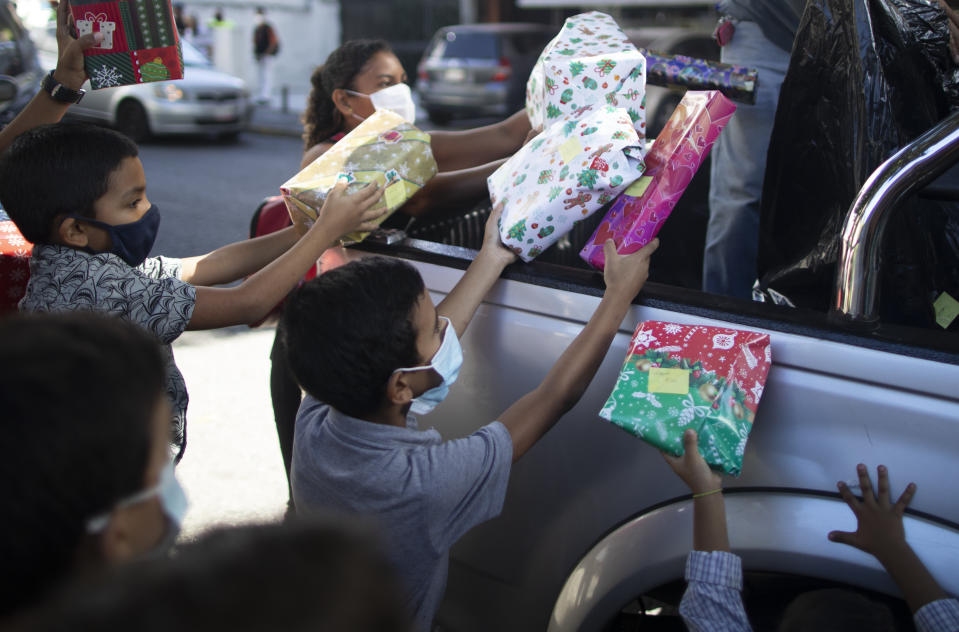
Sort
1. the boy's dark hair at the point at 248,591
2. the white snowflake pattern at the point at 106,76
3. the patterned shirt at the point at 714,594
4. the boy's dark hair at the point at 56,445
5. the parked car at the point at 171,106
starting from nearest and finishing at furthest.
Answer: the boy's dark hair at the point at 248,591
the boy's dark hair at the point at 56,445
the patterned shirt at the point at 714,594
the white snowflake pattern at the point at 106,76
the parked car at the point at 171,106

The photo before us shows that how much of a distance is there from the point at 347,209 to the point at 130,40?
0.70 m

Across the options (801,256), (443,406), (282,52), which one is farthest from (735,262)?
(282,52)

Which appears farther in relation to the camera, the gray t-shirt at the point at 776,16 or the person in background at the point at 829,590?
the gray t-shirt at the point at 776,16

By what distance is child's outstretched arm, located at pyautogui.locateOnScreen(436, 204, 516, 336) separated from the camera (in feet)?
5.62

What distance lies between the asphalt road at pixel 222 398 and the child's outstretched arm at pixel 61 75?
114 cm

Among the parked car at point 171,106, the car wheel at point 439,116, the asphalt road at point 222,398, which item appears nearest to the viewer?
the asphalt road at point 222,398

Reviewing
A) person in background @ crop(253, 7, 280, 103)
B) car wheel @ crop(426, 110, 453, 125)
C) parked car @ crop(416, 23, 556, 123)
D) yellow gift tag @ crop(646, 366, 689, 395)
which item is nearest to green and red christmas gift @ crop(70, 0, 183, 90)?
yellow gift tag @ crop(646, 366, 689, 395)

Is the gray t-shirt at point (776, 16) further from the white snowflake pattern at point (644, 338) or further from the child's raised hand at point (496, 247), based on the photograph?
the white snowflake pattern at point (644, 338)

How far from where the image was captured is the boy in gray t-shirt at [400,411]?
4.69ft

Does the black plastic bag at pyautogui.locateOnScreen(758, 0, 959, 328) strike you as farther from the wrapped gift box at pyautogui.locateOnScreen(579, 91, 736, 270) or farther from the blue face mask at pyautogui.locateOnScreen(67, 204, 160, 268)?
the blue face mask at pyautogui.locateOnScreen(67, 204, 160, 268)

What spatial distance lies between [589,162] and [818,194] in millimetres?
608

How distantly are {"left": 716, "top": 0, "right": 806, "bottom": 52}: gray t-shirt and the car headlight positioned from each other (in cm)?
931

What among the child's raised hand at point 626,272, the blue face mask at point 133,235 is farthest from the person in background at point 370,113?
the child's raised hand at point 626,272

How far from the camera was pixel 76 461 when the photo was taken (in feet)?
2.35
